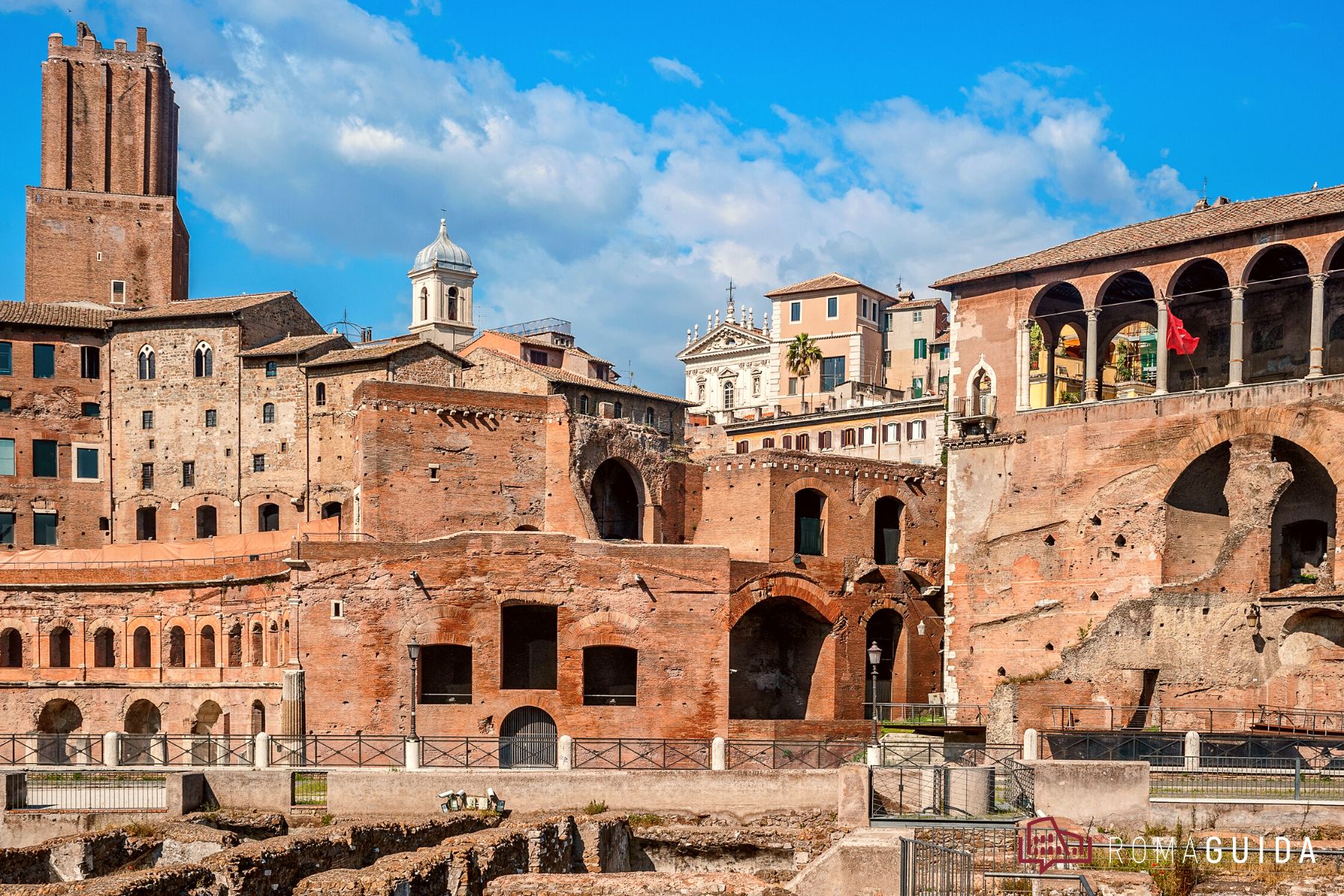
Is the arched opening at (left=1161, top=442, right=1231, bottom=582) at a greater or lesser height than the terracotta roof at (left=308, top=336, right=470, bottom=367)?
lesser

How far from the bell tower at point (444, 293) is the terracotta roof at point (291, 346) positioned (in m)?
14.9

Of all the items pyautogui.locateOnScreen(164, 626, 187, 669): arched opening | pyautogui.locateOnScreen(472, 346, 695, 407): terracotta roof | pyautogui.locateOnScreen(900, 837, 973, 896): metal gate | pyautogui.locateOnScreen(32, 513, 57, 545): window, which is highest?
pyautogui.locateOnScreen(472, 346, 695, 407): terracotta roof

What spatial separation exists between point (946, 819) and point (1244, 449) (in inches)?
648

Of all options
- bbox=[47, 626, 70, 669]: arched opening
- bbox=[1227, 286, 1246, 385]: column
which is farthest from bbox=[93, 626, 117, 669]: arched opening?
bbox=[1227, 286, 1246, 385]: column

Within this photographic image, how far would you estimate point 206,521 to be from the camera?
181 ft

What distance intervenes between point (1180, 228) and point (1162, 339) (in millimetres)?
3073

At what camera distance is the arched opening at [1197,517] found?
39.7 m

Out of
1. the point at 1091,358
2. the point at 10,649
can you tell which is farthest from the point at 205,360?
the point at 1091,358

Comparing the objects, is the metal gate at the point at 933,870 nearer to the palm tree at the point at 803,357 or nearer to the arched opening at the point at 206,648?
the arched opening at the point at 206,648

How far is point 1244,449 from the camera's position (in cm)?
3809

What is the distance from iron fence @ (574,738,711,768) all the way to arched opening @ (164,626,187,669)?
15.5 m

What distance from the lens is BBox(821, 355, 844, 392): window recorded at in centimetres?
7344

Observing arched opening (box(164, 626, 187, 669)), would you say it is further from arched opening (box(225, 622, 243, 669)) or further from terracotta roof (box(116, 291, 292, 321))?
terracotta roof (box(116, 291, 292, 321))

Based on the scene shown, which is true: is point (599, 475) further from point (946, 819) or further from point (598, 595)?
point (946, 819)
